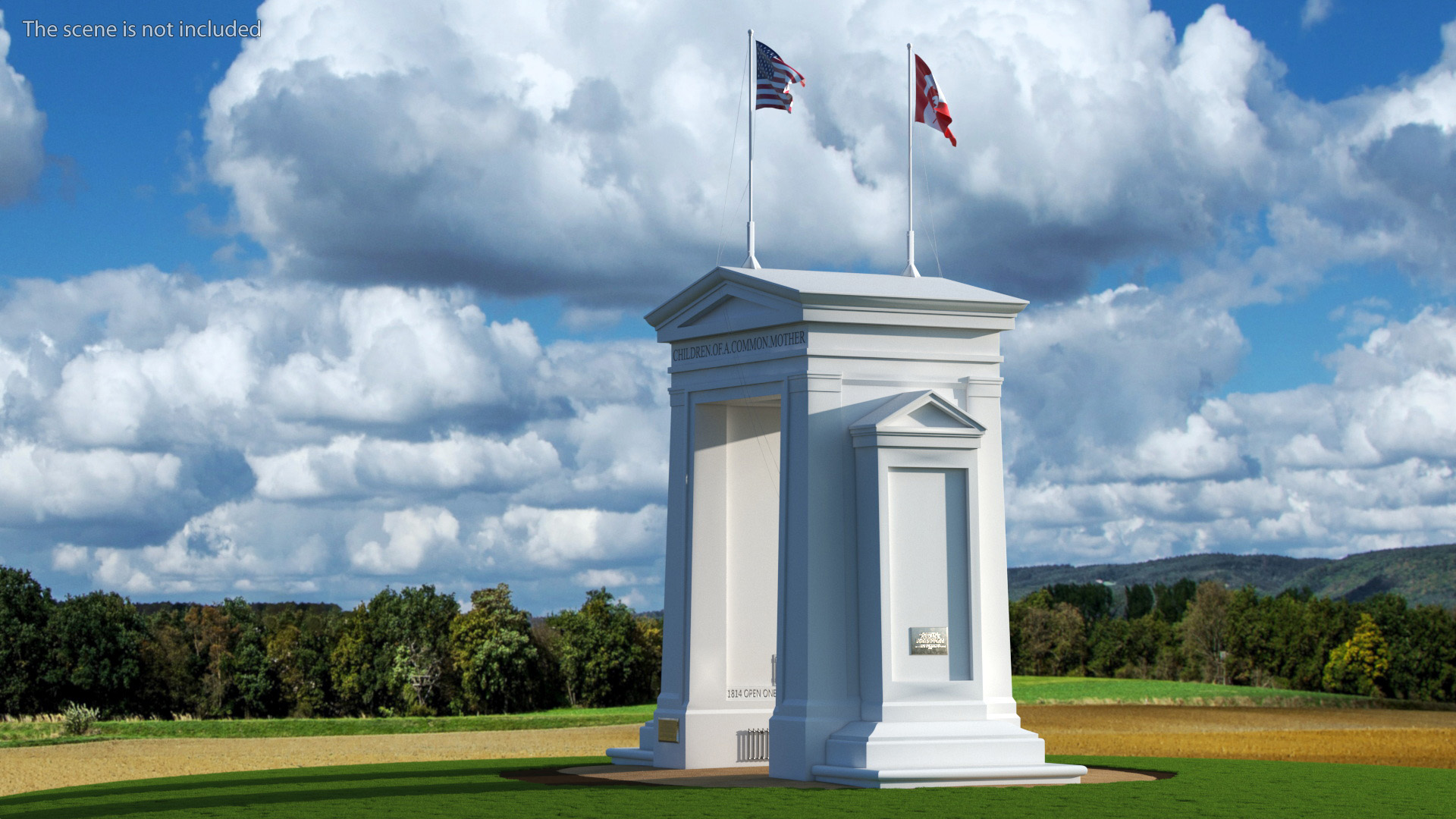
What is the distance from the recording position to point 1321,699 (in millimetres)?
76875

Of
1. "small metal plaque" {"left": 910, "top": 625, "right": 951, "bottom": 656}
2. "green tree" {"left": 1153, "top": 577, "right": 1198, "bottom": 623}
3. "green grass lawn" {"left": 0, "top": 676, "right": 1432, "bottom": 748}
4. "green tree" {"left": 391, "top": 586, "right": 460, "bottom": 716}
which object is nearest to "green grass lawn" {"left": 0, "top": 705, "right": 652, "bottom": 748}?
"green grass lawn" {"left": 0, "top": 676, "right": 1432, "bottom": 748}

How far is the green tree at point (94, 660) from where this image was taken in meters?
72.2

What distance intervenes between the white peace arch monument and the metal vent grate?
32 mm

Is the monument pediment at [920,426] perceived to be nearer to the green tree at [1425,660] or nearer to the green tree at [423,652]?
the green tree at [423,652]

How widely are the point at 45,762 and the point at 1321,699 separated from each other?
63131 mm

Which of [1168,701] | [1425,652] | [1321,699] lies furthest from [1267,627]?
[1168,701]

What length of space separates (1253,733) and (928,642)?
28.0 meters

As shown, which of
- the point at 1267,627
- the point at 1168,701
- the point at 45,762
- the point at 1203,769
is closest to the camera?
the point at 1203,769

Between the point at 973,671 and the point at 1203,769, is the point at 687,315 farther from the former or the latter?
the point at 1203,769

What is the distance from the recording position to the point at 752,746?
2697cm

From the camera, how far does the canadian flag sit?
29609 mm

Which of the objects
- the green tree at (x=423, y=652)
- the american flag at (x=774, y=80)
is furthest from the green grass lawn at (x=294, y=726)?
the american flag at (x=774, y=80)

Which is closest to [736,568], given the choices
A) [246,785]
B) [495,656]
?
[246,785]

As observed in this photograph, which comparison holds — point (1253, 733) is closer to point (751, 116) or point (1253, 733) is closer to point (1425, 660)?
point (751, 116)
